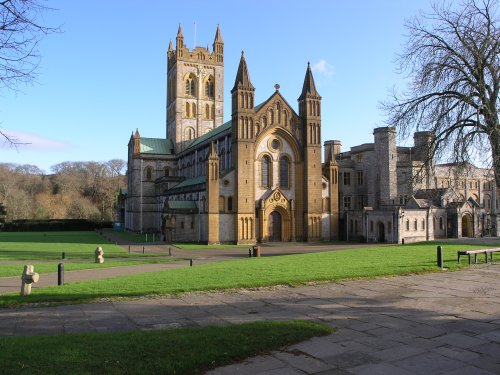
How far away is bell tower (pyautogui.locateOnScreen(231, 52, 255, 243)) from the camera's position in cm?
4794

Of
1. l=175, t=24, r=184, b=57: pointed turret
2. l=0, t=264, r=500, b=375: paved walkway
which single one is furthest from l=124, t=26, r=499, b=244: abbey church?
l=0, t=264, r=500, b=375: paved walkway

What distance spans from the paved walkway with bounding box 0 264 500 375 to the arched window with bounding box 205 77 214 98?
63.8 meters

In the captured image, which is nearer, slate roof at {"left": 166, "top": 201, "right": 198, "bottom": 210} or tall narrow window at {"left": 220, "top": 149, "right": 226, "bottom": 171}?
slate roof at {"left": 166, "top": 201, "right": 198, "bottom": 210}

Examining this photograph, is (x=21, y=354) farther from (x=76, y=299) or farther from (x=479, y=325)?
(x=479, y=325)

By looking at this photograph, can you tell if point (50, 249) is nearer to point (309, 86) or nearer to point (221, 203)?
point (221, 203)

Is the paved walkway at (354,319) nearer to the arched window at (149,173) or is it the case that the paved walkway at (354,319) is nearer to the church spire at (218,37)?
the arched window at (149,173)

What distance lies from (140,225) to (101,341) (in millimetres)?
64125

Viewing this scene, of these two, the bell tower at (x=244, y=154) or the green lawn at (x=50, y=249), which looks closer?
the green lawn at (x=50, y=249)

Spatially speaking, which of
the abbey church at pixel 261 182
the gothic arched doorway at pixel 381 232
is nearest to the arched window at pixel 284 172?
the abbey church at pixel 261 182

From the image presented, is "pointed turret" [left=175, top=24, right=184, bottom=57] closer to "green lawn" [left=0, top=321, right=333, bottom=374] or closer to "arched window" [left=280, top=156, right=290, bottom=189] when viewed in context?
"arched window" [left=280, top=156, right=290, bottom=189]

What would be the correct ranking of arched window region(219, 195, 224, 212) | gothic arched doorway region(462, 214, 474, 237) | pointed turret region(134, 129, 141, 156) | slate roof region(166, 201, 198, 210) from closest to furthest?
arched window region(219, 195, 224, 212)
slate roof region(166, 201, 198, 210)
gothic arched doorway region(462, 214, 474, 237)
pointed turret region(134, 129, 141, 156)

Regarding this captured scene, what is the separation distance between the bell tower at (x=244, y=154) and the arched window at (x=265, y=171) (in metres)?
1.93

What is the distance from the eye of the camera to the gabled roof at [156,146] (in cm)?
7306

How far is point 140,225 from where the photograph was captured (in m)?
70.6
